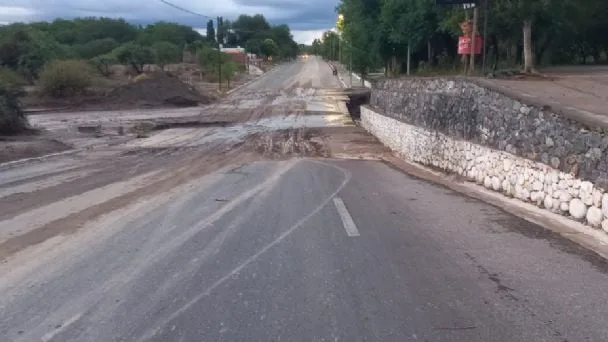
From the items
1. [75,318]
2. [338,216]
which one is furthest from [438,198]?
[75,318]

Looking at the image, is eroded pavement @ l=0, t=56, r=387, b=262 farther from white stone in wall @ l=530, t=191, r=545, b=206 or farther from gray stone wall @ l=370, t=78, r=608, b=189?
white stone in wall @ l=530, t=191, r=545, b=206

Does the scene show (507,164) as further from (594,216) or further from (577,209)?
(594,216)

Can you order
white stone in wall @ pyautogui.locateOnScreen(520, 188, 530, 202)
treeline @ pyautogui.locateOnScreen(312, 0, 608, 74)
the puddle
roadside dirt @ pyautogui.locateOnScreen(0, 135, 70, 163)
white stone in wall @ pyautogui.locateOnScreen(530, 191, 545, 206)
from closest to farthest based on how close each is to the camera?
white stone in wall @ pyautogui.locateOnScreen(530, 191, 545, 206), white stone in wall @ pyautogui.locateOnScreen(520, 188, 530, 202), roadside dirt @ pyautogui.locateOnScreen(0, 135, 70, 163), treeline @ pyautogui.locateOnScreen(312, 0, 608, 74), the puddle

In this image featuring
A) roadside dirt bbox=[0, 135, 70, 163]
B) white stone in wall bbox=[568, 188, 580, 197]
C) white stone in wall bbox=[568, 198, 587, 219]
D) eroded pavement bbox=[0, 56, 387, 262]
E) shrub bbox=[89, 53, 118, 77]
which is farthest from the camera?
shrub bbox=[89, 53, 118, 77]

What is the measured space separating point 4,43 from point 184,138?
41.8 m

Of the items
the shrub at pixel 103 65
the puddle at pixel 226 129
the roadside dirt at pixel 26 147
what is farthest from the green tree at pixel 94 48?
the roadside dirt at pixel 26 147

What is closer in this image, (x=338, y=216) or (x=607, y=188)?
(x=607, y=188)

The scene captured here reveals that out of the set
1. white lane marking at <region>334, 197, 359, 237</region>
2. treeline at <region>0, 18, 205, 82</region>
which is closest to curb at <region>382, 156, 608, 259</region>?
white lane marking at <region>334, 197, 359, 237</region>

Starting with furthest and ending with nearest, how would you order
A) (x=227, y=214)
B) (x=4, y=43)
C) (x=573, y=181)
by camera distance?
(x=4, y=43) < (x=227, y=214) < (x=573, y=181)

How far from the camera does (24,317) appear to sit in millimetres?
5691

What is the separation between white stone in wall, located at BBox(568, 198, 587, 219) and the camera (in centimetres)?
946

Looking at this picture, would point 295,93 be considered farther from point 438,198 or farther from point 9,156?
point 438,198

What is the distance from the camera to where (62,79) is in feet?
166

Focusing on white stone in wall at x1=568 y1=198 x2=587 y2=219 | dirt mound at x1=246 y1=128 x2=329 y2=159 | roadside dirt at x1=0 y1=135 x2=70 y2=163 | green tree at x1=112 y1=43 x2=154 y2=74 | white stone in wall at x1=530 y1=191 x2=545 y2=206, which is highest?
green tree at x1=112 y1=43 x2=154 y2=74
